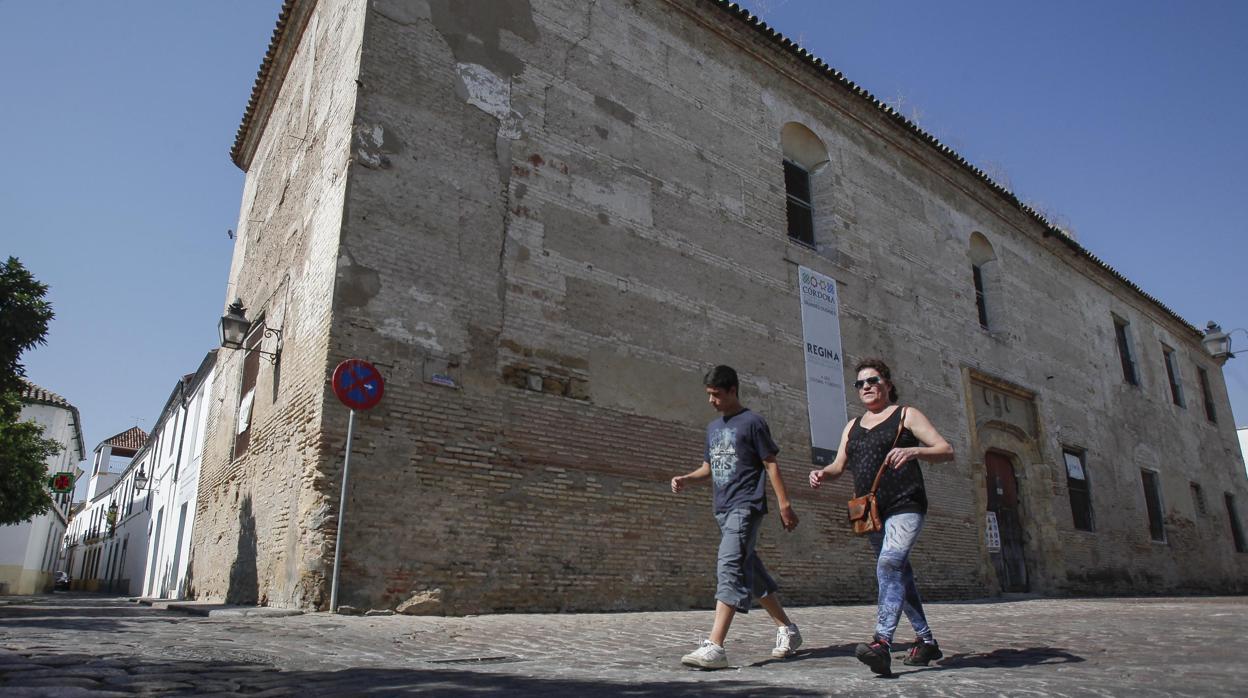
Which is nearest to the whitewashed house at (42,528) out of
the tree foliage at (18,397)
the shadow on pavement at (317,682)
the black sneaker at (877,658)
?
the tree foliage at (18,397)

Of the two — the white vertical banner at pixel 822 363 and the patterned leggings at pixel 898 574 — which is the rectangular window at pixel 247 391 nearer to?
the white vertical banner at pixel 822 363

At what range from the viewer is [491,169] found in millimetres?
8969

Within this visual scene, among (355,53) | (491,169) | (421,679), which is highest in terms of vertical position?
(355,53)

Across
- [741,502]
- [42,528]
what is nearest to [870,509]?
[741,502]

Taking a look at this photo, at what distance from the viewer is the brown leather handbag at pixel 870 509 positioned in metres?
4.02

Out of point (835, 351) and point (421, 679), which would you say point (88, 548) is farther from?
point (421, 679)

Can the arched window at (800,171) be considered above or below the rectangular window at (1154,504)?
above

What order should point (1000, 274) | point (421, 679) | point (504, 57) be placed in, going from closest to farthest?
point (421, 679) → point (504, 57) → point (1000, 274)

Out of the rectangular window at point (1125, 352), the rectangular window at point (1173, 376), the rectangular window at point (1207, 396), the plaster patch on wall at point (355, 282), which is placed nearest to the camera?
the plaster patch on wall at point (355, 282)

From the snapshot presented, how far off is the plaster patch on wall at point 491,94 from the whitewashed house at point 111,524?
1927 cm

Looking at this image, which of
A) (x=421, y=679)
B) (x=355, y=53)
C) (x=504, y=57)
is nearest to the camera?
(x=421, y=679)

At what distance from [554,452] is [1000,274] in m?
12.0

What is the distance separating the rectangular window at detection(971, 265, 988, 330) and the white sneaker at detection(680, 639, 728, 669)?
13.9 meters

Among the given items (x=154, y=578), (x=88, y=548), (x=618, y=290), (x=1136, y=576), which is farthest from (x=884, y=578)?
(x=88, y=548)
